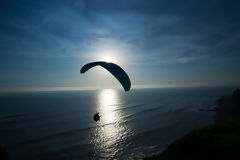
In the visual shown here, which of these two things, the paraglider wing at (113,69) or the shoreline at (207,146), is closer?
the paraglider wing at (113,69)

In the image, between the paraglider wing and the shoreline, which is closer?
the paraglider wing

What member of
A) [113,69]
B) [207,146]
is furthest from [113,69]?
[207,146]

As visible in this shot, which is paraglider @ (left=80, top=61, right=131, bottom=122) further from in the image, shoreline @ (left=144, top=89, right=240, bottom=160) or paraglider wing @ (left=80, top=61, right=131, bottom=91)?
Result: shoreline @ (left=144, top=89, right=240, bottom=160)

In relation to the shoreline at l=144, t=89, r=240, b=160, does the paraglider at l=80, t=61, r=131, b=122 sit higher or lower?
higher

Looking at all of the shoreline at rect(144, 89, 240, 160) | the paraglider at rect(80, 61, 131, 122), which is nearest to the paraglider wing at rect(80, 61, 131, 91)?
the paraglider at rect(80, 61, 131, 122)

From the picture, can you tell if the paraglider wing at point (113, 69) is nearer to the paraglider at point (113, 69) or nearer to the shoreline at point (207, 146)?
the paraglider at point (113, 69)

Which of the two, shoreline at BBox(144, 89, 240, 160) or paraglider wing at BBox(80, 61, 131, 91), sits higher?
paraglider wing at BBox(80, 61, 131, 91)

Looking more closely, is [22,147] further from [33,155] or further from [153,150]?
[153,150]

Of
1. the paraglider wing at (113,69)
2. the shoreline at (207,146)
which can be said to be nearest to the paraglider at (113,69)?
the paraglider wing at (113,69)

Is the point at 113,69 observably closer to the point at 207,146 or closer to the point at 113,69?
the point at 113,69

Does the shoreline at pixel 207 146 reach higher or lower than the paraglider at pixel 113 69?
lower

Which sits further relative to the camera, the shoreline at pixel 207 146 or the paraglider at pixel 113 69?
the shoreline at pixel 207 146
